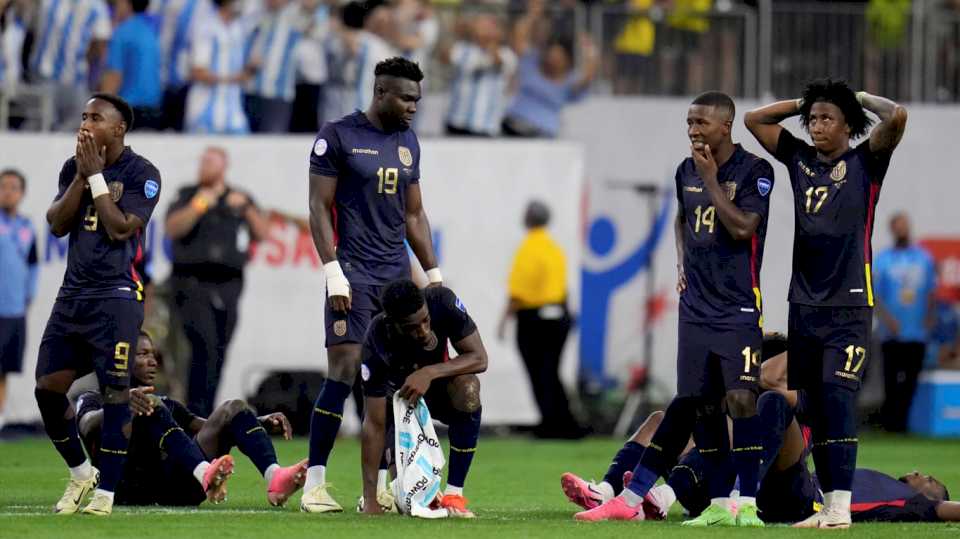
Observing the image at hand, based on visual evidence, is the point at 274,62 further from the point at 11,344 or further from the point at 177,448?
the point at 177,448

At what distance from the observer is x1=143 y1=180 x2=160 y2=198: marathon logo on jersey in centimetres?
977

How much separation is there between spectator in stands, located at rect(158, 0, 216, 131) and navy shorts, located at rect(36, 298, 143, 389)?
335 inches

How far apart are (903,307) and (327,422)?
36.1ft

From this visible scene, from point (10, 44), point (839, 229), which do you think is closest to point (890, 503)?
point (839, 229)

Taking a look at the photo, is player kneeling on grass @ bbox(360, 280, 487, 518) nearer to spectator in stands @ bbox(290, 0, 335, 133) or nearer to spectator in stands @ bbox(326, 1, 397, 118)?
spectator in stands @ bbox(326, 1, 397, 118)

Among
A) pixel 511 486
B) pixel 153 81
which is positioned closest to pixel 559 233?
pixel 153 81

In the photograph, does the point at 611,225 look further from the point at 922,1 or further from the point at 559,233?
the point at 922,1

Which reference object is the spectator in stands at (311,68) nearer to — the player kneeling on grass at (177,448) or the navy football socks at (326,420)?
the player kneeling on grass at (177,448)

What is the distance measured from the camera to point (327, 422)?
10102 mm

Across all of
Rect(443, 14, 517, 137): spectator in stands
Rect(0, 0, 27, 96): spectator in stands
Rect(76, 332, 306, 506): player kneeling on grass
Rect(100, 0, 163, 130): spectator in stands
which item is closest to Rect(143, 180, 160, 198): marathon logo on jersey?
Rect(76, 332, 306, 506): player kneeling on grass

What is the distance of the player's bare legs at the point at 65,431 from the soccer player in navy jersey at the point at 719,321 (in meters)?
2.80

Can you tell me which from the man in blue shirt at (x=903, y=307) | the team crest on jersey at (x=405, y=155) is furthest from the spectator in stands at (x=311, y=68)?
the team crest on jersey at (x=405, y=155)

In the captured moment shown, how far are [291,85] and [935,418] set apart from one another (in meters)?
8.02

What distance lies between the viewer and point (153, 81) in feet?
58.1
